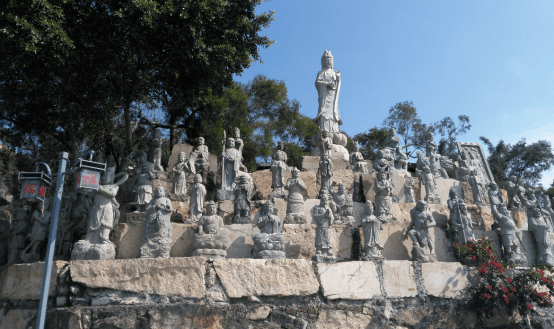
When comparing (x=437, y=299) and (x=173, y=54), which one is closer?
(x=437, y=299)

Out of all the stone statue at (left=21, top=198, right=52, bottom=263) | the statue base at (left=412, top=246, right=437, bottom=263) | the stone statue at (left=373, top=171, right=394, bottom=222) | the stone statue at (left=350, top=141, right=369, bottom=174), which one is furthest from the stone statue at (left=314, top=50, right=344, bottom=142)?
the stone statue at (left=21, top=198, right=52, bottom=263)

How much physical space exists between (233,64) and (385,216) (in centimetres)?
666

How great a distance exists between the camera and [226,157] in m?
12.7

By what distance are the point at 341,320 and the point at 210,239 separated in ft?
8.18

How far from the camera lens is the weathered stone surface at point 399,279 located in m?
7.42

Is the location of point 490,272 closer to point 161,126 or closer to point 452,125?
point 161,126

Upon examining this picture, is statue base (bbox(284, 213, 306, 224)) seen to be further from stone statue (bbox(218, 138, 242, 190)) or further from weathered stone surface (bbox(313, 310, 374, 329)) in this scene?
stone statue (bbox(218, 138, 242, 190))

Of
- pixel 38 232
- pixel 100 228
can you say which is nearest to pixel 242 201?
pixel 100 228

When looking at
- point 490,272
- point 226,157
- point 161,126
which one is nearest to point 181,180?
point 226,157

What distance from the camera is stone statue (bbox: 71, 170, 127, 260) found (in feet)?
23.7

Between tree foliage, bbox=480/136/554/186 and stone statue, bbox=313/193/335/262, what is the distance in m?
23.7

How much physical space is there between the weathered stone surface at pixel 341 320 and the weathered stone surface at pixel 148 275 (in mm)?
1886


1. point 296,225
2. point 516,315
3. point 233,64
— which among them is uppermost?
point 233,64

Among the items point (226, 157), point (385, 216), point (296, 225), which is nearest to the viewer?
point (296, 225)
